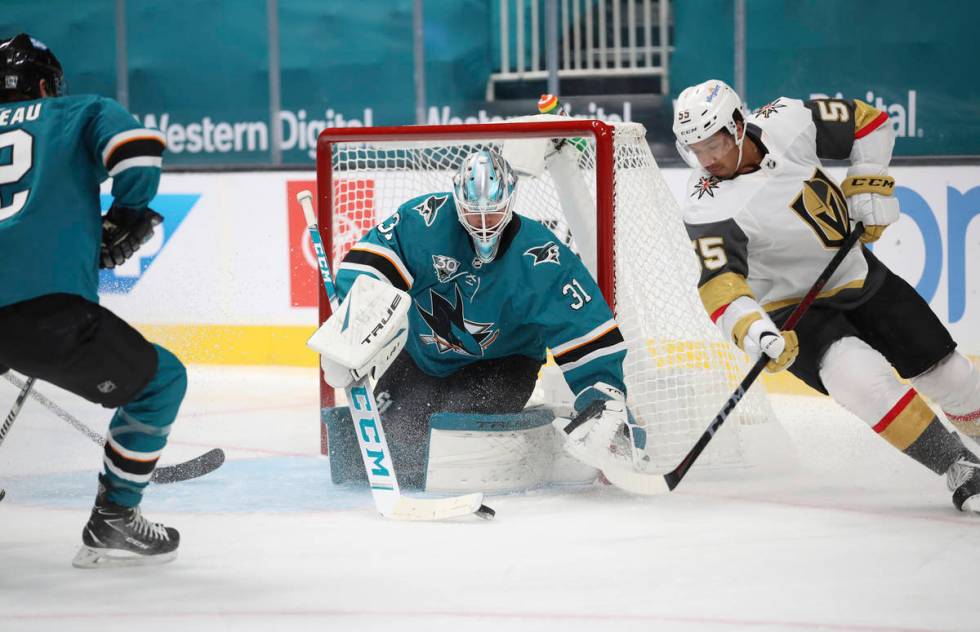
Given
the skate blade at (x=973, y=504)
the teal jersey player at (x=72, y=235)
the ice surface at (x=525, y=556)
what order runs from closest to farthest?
1. the ice surface at (x=525, y=556)
2. the teal jersey player at (x=72, y=235)
3. the skate blade at (x=973, y=504)

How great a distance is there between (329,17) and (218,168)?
169 cm

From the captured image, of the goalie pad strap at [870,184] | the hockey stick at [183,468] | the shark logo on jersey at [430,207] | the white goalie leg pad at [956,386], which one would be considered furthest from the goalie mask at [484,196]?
the white goalie leg pad at [956,386]

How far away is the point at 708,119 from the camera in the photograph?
9.95ft

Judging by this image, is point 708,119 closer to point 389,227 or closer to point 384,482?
point 389,227

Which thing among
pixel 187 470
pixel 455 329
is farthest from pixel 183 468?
pixel 455 329

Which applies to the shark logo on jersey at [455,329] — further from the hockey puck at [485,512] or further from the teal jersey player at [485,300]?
the hockey puck at [485,512]

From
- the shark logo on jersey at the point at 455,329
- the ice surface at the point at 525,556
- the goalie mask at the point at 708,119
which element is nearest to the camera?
the ice surface at the point at 525,556

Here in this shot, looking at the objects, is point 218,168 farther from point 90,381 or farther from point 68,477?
point 90,381

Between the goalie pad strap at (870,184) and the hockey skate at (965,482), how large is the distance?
2.07ft

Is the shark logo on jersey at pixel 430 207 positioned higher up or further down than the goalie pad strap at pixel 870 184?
further down

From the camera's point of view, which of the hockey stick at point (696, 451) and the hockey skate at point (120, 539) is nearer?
the hockey skate at point (120, 539)

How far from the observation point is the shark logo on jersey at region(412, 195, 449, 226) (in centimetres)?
322

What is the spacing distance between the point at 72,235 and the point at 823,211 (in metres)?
1.69

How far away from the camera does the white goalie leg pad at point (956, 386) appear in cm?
311
